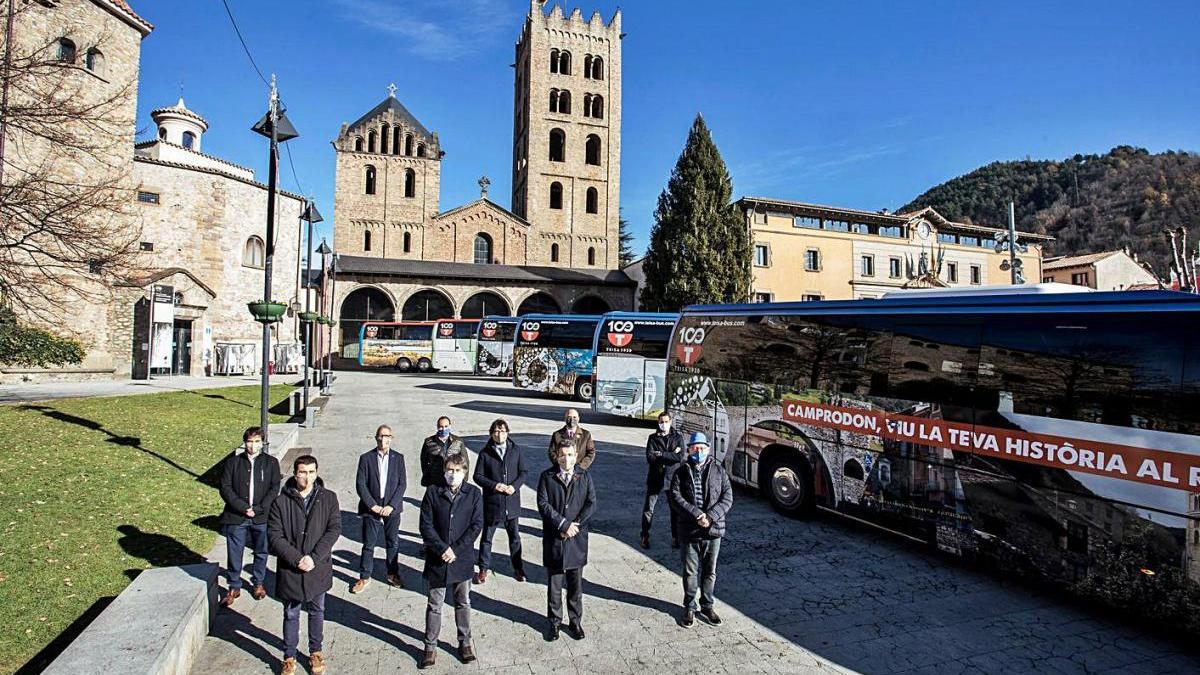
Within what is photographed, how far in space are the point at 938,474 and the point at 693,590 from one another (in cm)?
340

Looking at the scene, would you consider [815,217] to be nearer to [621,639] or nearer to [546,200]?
[546,200]

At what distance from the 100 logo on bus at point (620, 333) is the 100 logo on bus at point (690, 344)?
23.4 ft

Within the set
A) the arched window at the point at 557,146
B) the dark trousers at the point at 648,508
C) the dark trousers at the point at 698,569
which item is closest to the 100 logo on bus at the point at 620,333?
the dark trousers at the point at 648,508

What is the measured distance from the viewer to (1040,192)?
10000 centimetres

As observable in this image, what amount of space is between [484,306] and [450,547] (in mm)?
40308

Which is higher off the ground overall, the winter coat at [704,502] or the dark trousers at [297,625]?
the winter coat at [704,502]

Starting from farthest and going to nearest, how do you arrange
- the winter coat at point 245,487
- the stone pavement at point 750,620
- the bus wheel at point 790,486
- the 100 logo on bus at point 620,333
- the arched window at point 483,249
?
the arched window at point 483,249
the 100 logo on bus at point 620,333
the bus wheel at point 790,486
the winter coat at point 245,487
the stone pavement at point 750,620

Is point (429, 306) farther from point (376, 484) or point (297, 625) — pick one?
point (297, 625)

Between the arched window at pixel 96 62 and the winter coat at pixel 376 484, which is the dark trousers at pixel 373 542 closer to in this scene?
the winter coat at pixel 376 484

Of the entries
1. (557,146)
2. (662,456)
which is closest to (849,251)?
(557,146)

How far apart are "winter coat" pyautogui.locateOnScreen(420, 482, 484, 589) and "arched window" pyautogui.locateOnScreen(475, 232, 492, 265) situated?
148 feet

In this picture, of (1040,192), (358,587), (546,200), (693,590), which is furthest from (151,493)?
(1040,192)

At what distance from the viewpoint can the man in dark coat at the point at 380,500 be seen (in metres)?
6.25

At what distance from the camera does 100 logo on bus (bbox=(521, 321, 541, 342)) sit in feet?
85.7
